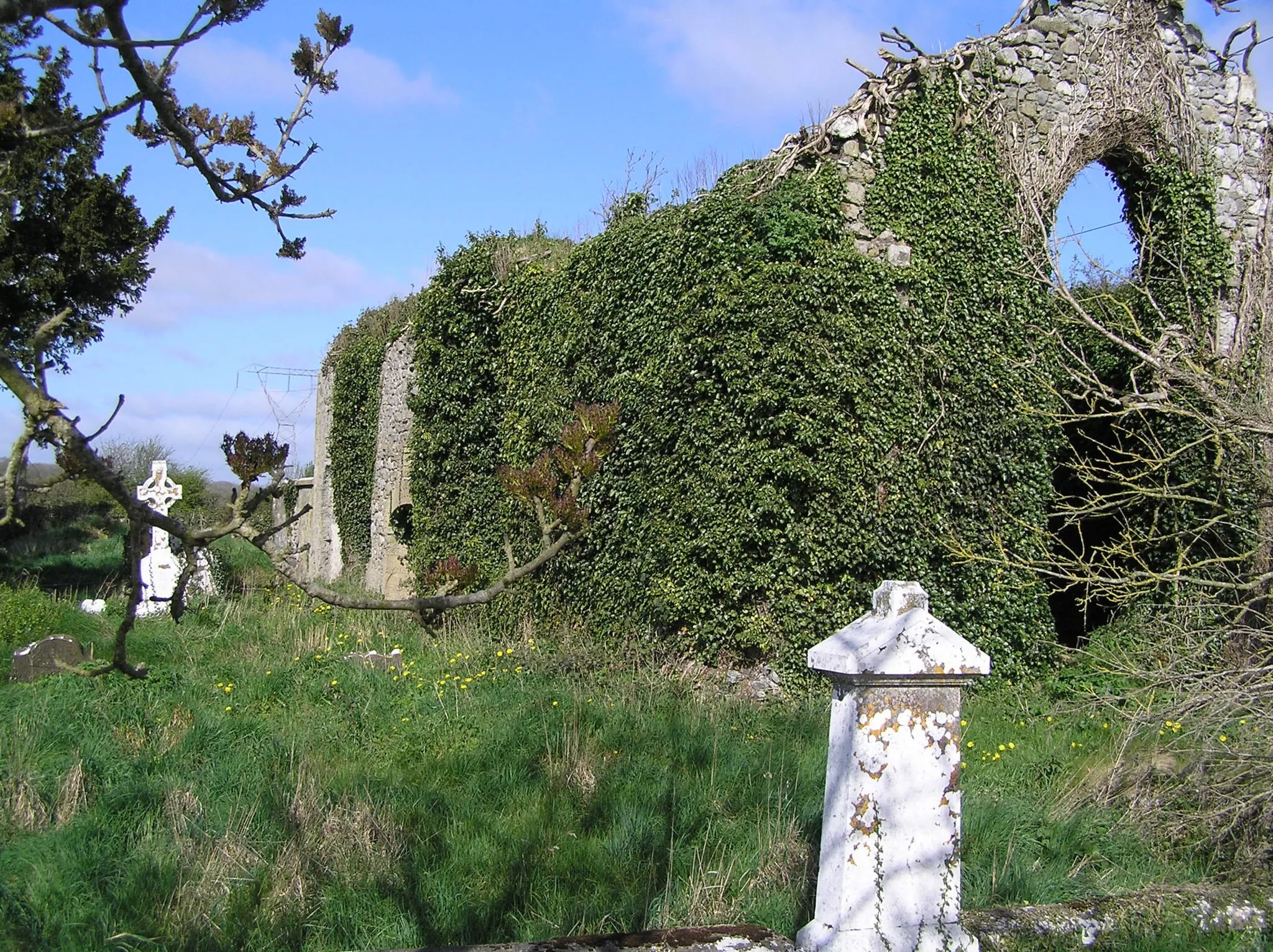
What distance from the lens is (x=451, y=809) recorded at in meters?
5.70

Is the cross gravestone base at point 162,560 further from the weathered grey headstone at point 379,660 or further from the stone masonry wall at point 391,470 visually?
the weathered grey headstone at point 379,660

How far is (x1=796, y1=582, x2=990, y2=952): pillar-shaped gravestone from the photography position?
134 inches

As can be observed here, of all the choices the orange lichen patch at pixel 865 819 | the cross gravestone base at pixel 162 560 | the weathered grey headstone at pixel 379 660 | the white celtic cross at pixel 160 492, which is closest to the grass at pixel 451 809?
the weathered grey headstone at pixel 379 660

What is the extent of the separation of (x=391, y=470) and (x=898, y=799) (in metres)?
13.3

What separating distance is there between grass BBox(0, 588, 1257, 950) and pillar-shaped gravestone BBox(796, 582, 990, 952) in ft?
4.00

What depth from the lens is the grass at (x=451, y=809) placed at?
4.57 m

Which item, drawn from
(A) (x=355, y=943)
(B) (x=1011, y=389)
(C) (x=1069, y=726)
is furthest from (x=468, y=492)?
(A) (x=355, y=943)

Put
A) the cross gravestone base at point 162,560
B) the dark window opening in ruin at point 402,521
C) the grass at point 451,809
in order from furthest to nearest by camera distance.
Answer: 1. the dark window opening in ruin at point 402,521
2. the cross gravestone base at point 162,560
3. the grass at point 451,809

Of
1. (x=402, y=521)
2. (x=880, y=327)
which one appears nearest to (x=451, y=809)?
(x=880, y=327)

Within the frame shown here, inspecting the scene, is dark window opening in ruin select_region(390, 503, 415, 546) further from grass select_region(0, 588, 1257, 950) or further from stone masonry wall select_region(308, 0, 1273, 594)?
stone masonry wall select_region(308, 0, 1273, 594)

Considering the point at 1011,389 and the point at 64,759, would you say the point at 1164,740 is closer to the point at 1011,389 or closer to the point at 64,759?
the point at 1011,389

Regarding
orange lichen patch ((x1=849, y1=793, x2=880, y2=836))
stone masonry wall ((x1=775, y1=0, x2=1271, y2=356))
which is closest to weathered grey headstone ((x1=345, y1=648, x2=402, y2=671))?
stone masonry wall ((x1=775, y1=0, x2=1271, y2=356))

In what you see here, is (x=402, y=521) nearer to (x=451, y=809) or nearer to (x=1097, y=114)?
(x=451, y=809)

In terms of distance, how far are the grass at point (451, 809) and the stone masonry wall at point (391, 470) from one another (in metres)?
6.79
